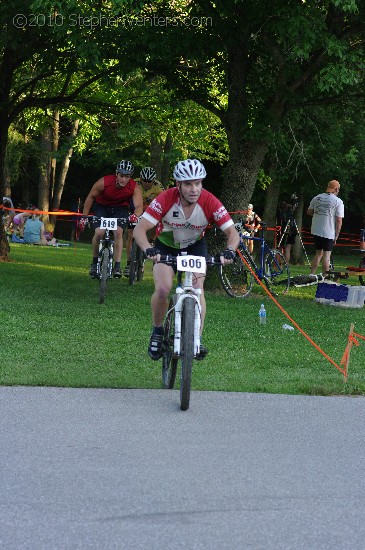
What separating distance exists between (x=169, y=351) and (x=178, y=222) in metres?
1.01

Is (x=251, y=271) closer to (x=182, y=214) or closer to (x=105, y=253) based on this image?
(x=105, y=253)

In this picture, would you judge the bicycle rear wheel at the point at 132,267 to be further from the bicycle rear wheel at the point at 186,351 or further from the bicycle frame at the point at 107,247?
the bicycle rear wheel at the point at 186,351

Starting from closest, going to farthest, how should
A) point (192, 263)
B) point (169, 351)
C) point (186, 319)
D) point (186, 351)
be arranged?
point (186, 351)
point (186, 319)
point (192, 263)
point (169, 351)

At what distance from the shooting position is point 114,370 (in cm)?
1034

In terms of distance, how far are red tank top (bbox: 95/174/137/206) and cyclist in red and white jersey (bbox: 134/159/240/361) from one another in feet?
24.5

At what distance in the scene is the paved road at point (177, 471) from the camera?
5.14 meters

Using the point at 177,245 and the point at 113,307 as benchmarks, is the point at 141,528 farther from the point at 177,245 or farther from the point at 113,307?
the point at 113,307

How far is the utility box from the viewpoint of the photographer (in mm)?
18531

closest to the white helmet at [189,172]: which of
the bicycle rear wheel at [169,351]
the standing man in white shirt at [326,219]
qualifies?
the bicycle rear wheel at [169,351]

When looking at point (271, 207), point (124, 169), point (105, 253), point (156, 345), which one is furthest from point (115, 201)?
point (271, 207)

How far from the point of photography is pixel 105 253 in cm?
1652

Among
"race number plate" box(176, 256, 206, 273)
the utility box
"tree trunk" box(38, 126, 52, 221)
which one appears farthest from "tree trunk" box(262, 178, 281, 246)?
"race number plate" box(176, 256, 206, 273)

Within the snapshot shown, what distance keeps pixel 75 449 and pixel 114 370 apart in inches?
137

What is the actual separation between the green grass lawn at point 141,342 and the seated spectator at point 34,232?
21.4 m
